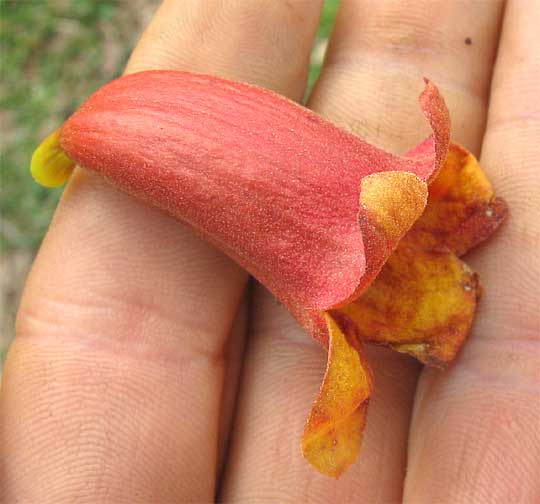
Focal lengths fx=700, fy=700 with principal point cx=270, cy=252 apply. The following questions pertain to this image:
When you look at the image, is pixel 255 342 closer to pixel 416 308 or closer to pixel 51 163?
pixel 416 308

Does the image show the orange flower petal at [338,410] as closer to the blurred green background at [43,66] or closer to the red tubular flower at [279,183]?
the red tubular flower at [279,183]

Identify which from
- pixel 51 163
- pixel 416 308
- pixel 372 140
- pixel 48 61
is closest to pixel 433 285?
pixel 416 308

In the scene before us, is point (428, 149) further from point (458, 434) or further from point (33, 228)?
point (33, 228)

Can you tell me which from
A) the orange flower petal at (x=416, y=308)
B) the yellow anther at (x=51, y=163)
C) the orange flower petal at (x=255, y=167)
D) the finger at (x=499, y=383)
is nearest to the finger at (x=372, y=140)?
the finger at (x=499, y=383)

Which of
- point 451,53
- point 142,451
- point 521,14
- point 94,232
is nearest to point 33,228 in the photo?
point 94,232

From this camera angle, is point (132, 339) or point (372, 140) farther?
point (372, 140)
